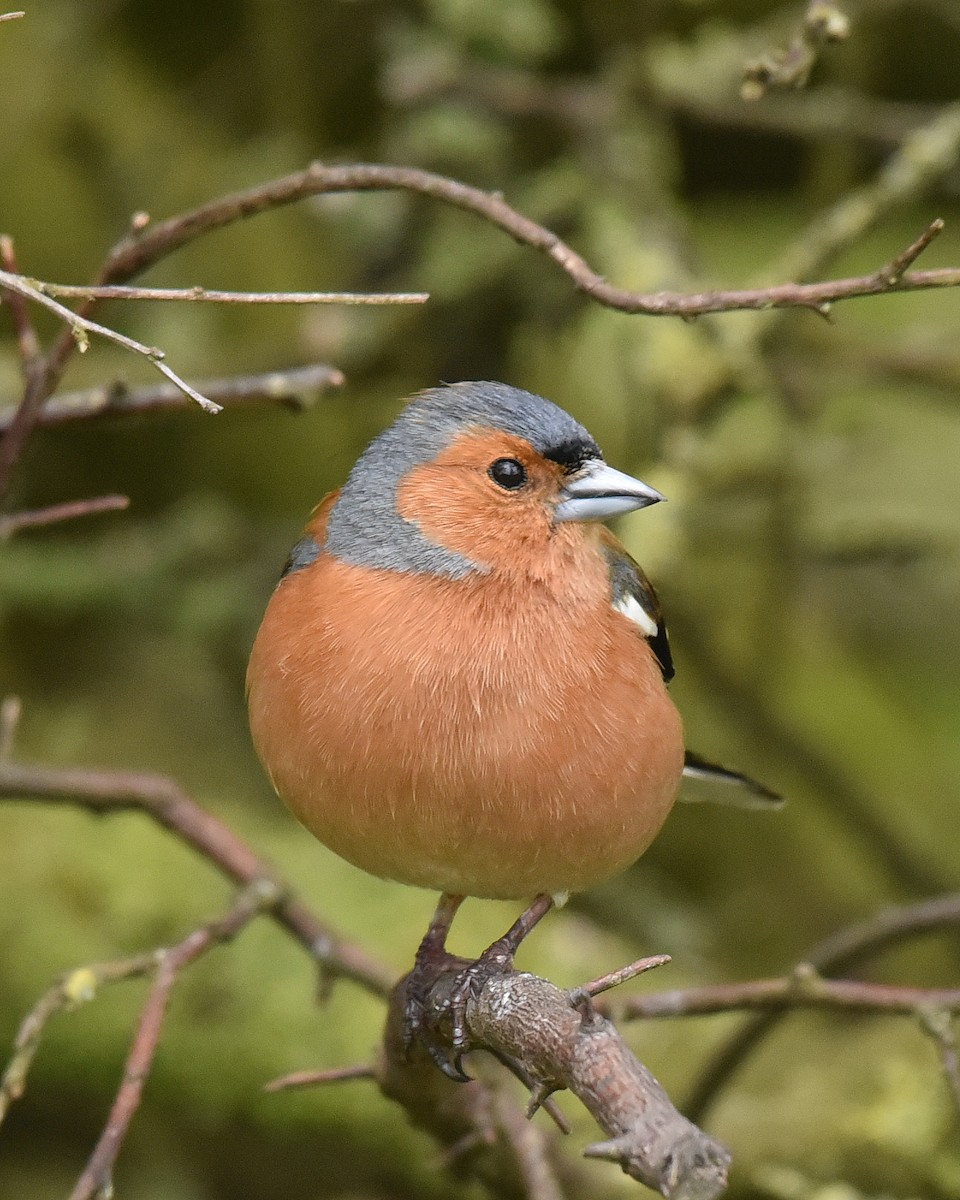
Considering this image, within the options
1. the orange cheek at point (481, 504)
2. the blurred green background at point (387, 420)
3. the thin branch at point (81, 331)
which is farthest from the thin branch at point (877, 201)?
the thin branch at point (81, 331)

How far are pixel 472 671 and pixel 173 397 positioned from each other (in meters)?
0.76

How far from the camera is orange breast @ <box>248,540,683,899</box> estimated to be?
2059 millimetres

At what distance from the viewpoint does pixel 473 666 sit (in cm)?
218

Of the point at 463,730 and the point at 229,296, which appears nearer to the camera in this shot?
the point at 229,296

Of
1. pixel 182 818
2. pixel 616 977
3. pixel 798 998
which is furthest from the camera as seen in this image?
pixel 182 818

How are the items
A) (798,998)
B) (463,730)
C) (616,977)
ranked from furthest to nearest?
(798,998) → (463,730) → (616,977)

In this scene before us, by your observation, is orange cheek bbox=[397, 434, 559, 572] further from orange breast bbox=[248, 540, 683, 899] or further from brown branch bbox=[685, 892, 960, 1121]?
brown branch bbox=[685, 892, 960, 1121]

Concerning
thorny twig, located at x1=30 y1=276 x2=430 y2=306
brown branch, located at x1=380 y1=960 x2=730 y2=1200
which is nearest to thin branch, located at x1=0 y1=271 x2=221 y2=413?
thorny twig, located at x1=30 y1=276 x2=430 y2=306

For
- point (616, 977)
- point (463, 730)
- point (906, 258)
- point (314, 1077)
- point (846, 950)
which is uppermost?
point (906, 258)

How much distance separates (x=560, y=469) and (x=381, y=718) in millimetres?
620

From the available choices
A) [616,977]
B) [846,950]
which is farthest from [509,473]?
[846,950]

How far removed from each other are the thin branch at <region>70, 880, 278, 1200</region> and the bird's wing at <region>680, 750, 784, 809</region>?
33.6 inches

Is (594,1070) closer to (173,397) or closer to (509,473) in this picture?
(509,473)

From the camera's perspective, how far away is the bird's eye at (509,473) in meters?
2.48
